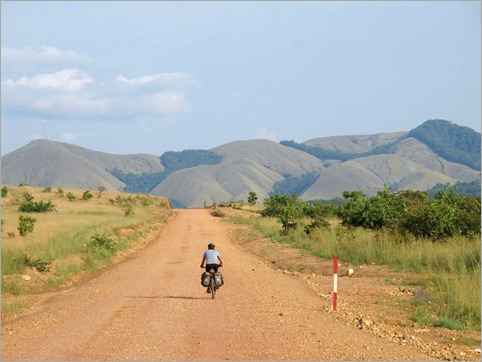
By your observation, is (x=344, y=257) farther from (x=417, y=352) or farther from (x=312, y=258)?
(x=417, y=352)

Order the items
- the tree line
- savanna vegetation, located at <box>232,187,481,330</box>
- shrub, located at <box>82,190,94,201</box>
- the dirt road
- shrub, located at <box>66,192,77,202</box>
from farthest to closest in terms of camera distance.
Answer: shrub, located at <box>82,190,94,201</box> < shrub, located at <box>66,192,77,202</box> < the tree line < savanna vegetation, located at <box>232,187,481,330</box> < the dirt road

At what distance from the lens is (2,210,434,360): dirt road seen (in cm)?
1012

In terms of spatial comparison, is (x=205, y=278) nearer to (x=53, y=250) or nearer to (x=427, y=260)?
(x=427, y=260)

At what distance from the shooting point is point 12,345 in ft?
36.7

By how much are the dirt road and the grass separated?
8.79ft

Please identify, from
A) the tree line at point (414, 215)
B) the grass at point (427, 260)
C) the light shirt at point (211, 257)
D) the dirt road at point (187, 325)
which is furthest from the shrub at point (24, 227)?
the light shirt at point (211, 257)

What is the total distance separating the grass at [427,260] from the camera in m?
13.9

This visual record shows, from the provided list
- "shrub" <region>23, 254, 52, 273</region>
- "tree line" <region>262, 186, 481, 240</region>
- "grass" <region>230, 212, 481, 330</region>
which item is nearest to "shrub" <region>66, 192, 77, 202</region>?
"tree line" <region>262, 186, 481, 240</region>

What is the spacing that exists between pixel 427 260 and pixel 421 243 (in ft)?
8.13

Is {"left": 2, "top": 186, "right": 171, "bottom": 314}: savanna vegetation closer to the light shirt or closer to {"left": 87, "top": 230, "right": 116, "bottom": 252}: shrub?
{"left": 87, "top": 230, "right": 116, "bottom": 252}: shrub

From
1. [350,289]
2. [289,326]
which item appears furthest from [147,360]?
[350,289]

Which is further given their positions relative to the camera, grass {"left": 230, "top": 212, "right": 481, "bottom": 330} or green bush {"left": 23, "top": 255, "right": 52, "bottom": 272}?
green bush {"left": 23, "top": 255, "right": 52, "bottom": 272}

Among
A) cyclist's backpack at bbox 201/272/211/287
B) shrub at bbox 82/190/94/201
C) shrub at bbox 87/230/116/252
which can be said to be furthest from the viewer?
shrub at bbox 82/190/94/201

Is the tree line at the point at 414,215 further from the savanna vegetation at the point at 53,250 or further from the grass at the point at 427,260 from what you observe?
the savanna vegetation at the point at 53,250
